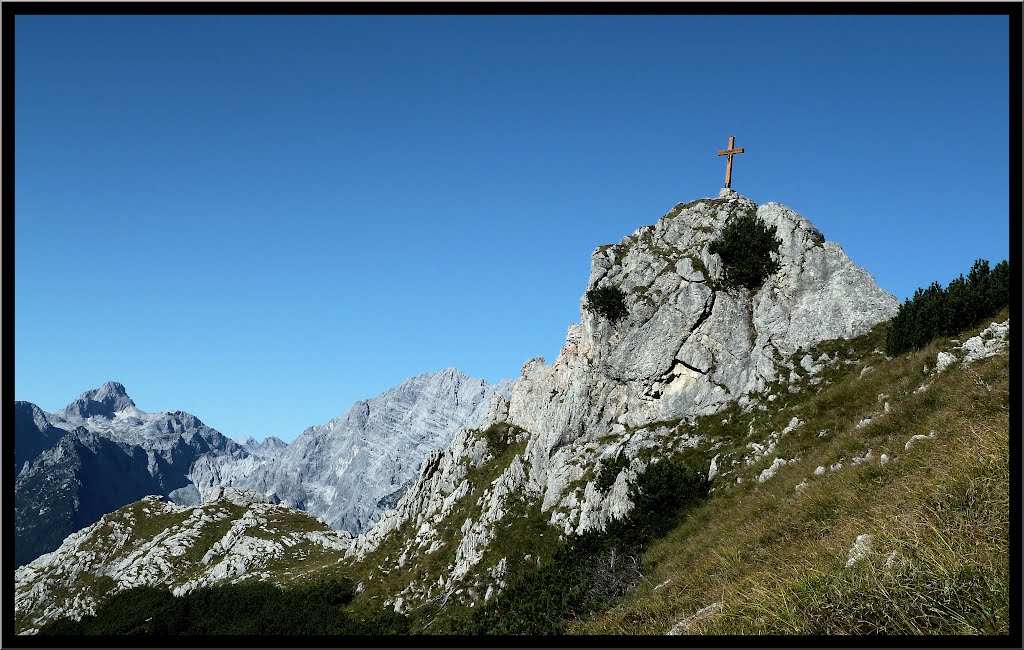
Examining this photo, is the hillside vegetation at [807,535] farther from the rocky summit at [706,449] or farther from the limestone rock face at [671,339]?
the limestone rock face at [671,339]

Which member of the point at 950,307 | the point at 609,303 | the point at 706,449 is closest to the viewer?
the point at 950,307

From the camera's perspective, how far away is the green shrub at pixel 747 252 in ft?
133

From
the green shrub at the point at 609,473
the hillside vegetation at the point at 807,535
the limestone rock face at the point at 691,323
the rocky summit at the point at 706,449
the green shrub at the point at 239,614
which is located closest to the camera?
the hillside vegetation at the point at 807,535

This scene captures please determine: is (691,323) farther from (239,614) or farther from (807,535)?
(239,614)

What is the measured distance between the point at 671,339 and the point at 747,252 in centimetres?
946

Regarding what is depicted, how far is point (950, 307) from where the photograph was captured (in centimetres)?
2544

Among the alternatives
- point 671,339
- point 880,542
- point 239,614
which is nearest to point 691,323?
point 671,339

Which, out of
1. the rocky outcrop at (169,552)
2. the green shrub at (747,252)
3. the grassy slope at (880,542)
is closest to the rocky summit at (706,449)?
the grassy slope at (880,542)

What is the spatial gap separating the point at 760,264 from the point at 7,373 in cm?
4357

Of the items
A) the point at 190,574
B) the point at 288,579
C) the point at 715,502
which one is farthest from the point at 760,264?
the point at 190,574

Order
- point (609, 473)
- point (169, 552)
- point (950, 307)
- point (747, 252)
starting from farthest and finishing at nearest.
→ point (169, 552) → point (747, 252) → point (609, 473) → point (950, 307)

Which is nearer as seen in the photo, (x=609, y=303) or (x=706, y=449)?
(x=706, y=449)

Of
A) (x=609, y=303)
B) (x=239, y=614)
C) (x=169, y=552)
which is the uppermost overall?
(x=609, y=303)

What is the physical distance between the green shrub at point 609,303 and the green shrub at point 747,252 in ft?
28.5
